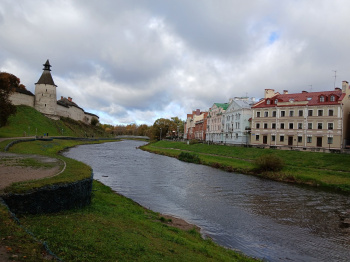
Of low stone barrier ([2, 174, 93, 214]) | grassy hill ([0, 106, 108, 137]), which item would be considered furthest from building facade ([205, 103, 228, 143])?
low stone barrier ([2, 174, 93, 214])

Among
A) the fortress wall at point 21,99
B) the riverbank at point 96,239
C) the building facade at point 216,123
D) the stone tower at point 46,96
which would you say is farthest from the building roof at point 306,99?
the fortress wall at point 21,99

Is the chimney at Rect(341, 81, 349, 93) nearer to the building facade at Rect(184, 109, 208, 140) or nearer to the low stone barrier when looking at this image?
the building facade at Rect(184, 109, 208, 140)

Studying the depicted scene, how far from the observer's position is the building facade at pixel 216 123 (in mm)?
86562

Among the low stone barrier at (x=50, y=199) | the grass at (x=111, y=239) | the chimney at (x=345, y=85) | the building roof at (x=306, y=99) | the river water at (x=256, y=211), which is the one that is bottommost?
the river water at (x=256, y=211)

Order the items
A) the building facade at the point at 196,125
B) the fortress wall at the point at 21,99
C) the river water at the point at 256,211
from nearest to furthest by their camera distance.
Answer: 1. the river water at the point at 256,211
2. the fortress wall at the point at 21,99
3. the building facade at the point at 196,125

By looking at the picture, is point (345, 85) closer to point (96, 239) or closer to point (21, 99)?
point (96, 239)

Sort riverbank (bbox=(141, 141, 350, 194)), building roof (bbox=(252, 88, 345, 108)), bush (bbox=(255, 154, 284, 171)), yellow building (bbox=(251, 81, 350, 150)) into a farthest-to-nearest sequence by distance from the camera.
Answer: building roof (bbox=(252, 88, 345, 108)) < yellow building (bbox=(251, 81, 350, 150)) < bush (bbox=(255, 154, 284, 171)) < riverbank (bbox=(141, 141, 350, 194))

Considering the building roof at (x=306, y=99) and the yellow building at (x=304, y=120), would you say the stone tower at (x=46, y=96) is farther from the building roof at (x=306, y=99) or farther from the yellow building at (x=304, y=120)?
the building roof at (x=306, y=99)

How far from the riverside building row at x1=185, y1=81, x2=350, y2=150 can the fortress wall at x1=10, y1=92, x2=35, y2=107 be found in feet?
237

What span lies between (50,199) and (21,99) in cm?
10135

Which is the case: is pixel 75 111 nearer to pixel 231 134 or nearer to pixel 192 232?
pixel 231 134

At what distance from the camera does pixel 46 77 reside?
108 metres

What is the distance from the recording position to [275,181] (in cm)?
3581

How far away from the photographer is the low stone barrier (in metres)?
9.75
